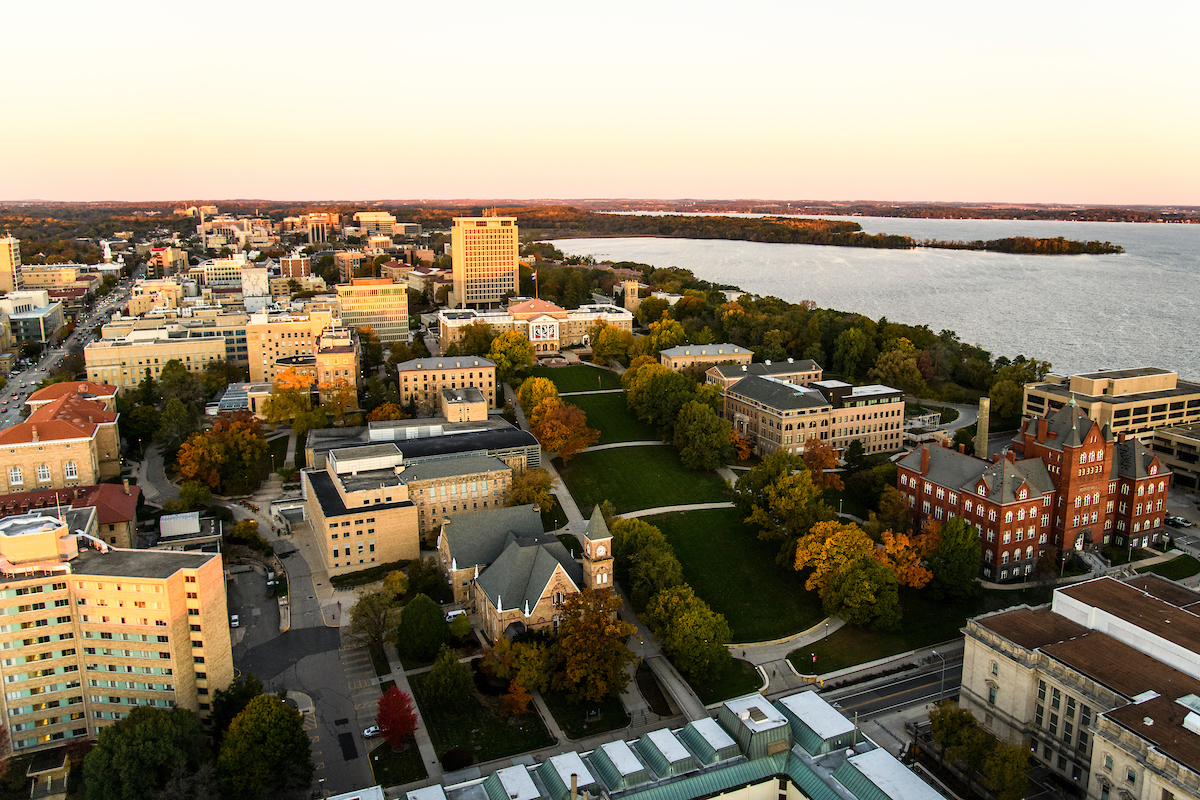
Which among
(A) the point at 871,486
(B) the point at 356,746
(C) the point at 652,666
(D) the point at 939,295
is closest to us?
(B) the point at 356,746

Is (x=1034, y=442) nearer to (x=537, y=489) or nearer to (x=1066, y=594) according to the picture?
(x=1066, y=594)

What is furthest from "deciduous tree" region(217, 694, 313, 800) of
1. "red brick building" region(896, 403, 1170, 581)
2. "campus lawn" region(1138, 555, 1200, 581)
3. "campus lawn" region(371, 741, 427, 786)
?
"campus lawn" region(1138, 555, 1200, 581)

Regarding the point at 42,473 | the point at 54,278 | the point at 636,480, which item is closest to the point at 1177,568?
the point at 636,480

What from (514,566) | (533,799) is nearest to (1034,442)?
(514,566)

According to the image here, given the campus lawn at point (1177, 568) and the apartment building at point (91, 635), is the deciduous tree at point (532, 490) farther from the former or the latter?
the campus lawn at point (1177, 568)

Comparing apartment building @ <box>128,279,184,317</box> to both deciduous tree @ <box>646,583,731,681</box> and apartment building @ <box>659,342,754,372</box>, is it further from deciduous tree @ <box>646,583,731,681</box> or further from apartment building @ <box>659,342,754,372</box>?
deciduous tree @ <box>646,583,731,681</box>

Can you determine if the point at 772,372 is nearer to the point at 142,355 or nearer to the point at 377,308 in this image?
the point at 377,308

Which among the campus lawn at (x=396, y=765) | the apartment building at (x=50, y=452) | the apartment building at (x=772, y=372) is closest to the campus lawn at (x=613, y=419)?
the apartment building at (x=772, y=372)
